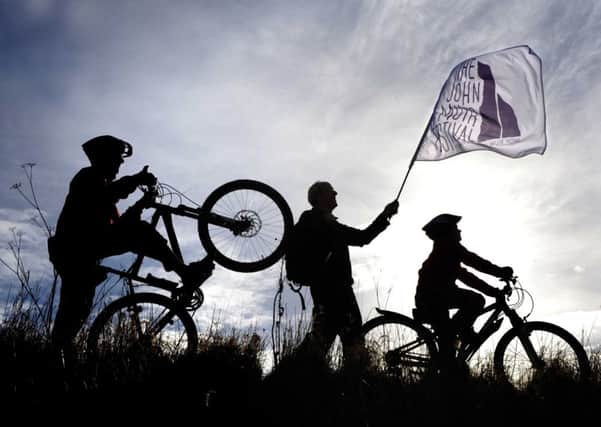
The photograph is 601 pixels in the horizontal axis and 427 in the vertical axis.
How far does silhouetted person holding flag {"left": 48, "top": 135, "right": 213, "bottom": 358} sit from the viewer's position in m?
5.83

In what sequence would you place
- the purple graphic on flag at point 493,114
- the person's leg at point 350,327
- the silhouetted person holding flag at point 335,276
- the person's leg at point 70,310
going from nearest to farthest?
the person's leg at point 70,310 → the person's leg at point 350,327 → the silhouetted person holding flag at point 335,276 → the purple graphic on flag at point 493,114

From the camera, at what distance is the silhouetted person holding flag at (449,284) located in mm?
7121

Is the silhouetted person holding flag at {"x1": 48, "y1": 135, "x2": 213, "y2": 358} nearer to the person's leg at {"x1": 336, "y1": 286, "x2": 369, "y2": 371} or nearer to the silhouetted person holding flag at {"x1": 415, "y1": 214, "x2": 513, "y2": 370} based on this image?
the person's leg at {"x1": 336, "y1": 286, "x2": 369, "y2": 371}

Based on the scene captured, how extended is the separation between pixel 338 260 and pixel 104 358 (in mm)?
2725

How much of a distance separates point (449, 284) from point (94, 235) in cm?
411

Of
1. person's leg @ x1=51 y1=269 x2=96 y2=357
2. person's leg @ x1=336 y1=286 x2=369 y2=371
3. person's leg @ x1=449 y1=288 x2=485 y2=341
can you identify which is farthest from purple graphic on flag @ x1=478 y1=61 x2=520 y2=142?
person's leg @ x1=51 y1=269 x2=96 y2=357

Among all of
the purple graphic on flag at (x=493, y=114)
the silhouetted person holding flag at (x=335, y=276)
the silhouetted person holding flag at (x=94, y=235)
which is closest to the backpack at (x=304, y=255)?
the silhouetted person holding flag at (x=335, y=276)

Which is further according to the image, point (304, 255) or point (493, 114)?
point (493, 114)

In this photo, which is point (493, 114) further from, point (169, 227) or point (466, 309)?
point (169, 227)

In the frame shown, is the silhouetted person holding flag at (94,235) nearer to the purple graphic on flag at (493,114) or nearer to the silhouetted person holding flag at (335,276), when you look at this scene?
the silhouetted person holding flag at (335,276)

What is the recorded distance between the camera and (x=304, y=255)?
265 inches

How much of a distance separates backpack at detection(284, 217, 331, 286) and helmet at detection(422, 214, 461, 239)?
4.70 feet

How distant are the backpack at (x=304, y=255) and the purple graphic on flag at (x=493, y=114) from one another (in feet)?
7.84

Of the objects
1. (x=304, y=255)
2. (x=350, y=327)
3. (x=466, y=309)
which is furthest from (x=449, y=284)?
(x=304, y=255)
